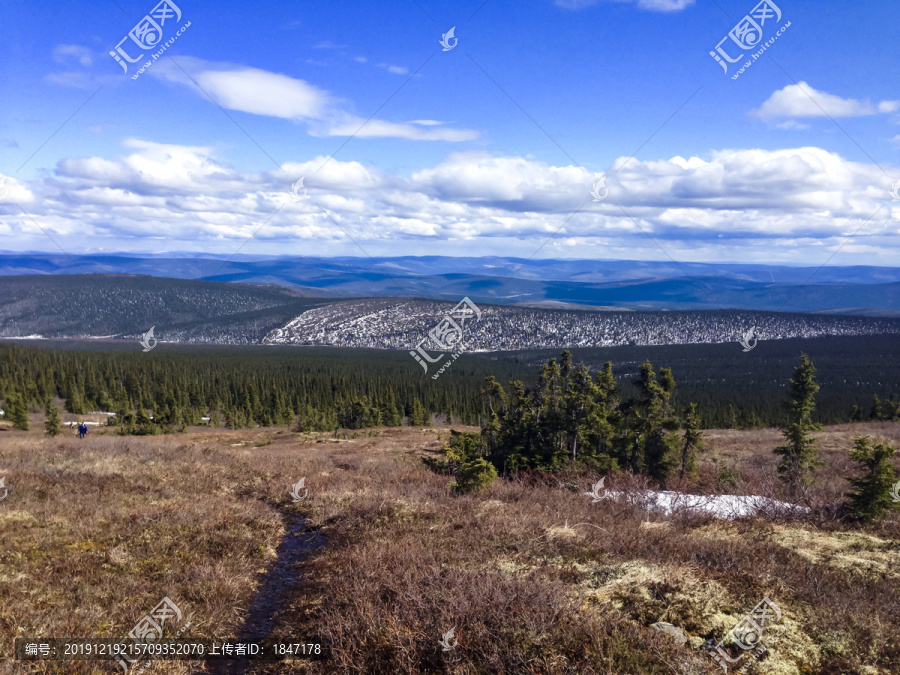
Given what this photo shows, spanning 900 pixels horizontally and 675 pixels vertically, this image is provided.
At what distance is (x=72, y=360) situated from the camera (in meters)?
127

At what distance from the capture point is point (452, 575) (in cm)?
986

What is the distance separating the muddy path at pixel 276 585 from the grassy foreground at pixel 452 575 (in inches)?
9.9

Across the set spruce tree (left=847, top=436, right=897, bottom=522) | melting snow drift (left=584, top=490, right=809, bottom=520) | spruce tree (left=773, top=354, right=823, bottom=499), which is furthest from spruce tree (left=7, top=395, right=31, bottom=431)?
spruce tree (left=847, top=436, right=897, bottom=522)

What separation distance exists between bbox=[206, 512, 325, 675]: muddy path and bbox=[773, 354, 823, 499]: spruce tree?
702 inches

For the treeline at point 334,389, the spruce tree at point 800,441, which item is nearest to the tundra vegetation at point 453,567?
the spruce tree at point 800,441

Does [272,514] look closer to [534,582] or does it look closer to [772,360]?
[534,582]

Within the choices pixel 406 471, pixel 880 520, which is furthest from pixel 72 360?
pixel 880 520

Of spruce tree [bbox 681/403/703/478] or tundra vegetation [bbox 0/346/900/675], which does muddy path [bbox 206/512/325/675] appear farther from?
spruce tree [bbox 681/403/703/478]

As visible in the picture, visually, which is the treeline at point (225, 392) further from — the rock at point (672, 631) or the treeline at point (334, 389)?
the rock at point (672, 631)

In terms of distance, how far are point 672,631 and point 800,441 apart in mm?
24478

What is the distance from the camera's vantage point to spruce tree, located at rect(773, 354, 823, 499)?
81.0 ft

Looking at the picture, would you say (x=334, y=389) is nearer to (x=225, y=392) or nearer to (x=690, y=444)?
(x=225, y=392)

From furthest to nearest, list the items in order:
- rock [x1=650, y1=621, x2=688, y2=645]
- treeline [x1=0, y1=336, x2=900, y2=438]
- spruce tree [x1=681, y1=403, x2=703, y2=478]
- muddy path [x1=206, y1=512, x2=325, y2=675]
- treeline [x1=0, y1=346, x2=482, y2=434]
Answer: treeline [x1=0, y1=336, x2=900, y2=438], treeline [x1=0, y1=346, x2=482, y2=434], spruce tree [x1=681, y1=403, x2=703, y2=478], muddy path [x1=206, y1=512, x2=325, y2=675], rock [x1=650, y1=621, x2=688, y2=645]

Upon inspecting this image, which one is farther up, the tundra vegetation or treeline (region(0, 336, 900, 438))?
the tundra vegetation
